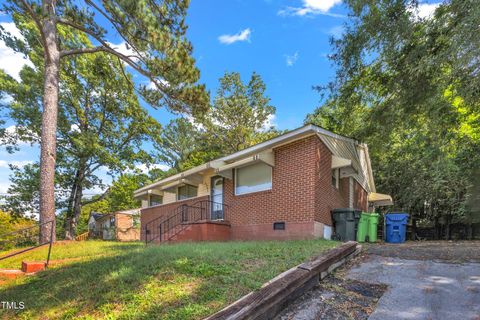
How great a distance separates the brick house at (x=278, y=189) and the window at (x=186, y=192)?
0.46 m

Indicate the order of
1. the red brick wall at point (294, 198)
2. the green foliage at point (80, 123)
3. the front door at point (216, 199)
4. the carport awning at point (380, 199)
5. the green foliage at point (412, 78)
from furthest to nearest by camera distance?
the green foliage at point (80, 123) < the carport awning at point (380, 199) < the front door at point (216, 199) < the red brick wall at point (294, 198) < the green foliage at point (412, 78)

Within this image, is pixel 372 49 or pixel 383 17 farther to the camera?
pixel 372 49

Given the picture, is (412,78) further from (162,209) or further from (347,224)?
(162,209)

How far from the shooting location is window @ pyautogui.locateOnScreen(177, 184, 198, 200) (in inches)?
573

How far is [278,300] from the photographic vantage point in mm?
3410

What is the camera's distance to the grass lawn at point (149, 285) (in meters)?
3.35

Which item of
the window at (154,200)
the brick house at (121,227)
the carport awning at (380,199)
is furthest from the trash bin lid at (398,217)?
the brick house at (121,227)

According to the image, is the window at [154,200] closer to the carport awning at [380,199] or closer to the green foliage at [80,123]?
the green foliage at [80,123]

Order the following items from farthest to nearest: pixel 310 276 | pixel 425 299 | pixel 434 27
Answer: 1. pixel 434 27
2. pixel 310 276
3. pixel 425 299

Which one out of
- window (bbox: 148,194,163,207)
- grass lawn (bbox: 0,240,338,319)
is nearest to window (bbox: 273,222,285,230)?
grass lawn (bbox: 0,240,338,319)

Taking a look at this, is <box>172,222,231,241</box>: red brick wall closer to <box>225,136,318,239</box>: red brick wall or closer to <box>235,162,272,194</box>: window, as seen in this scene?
<box>225,136,318,239</box>: red brick wall

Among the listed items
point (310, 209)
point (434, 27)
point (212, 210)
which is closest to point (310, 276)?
point (310, 209)

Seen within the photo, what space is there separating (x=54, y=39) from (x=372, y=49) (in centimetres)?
1067

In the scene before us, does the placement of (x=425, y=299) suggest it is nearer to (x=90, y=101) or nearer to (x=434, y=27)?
(x=434, y=27)
